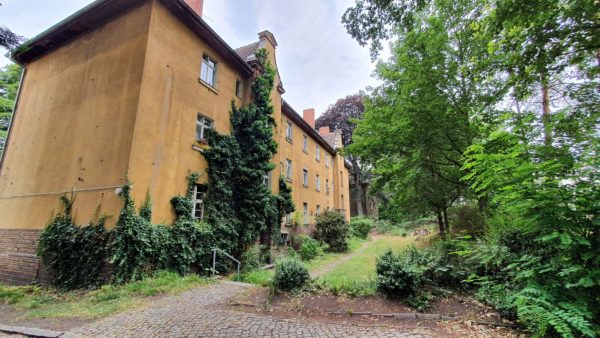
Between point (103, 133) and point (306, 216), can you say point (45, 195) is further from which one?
point (306, 216)

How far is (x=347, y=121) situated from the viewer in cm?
3738

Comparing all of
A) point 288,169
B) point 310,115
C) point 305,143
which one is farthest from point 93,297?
point 310,115

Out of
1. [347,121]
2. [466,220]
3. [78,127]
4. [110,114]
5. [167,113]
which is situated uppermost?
[347,121]

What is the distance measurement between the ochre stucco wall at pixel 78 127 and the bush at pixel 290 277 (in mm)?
5870

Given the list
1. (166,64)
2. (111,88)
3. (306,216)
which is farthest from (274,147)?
(306,216)

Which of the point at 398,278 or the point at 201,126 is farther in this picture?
the point at 201,126

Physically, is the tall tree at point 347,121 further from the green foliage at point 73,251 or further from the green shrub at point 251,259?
the green foliage at point 73,251

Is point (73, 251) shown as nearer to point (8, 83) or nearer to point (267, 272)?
point (267, 272)

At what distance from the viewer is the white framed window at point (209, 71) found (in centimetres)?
1269

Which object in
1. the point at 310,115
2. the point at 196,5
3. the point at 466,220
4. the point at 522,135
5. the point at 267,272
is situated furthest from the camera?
the point at 310,115

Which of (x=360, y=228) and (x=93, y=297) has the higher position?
(x=360, y=228)

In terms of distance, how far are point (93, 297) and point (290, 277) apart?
18.3 feet

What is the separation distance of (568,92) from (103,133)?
569 inches

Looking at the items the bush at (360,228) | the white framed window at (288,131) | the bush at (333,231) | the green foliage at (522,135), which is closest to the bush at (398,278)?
the green foliage at (522,135)
